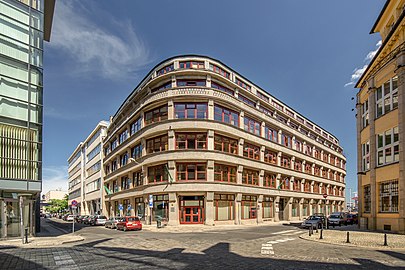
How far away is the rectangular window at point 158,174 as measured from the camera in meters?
40.9

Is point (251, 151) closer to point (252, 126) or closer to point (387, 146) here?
point (252, 126)

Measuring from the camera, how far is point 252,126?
1914 inches

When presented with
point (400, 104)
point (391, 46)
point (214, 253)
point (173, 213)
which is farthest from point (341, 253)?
point (173, 213)

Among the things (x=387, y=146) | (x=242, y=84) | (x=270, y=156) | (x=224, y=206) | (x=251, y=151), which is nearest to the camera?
(x=387, y=146)

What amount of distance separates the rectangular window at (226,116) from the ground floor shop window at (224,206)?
9.53m

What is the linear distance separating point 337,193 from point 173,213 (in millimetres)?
60344

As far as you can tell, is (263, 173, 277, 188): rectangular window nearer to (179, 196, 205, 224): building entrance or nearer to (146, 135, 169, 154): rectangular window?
(179, 196, 205, 224): building entrance

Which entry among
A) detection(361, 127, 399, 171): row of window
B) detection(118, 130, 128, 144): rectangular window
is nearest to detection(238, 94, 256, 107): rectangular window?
detection(361, 127, 399, 171): row of window

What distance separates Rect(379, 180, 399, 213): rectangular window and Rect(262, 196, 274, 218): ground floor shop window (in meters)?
22.3

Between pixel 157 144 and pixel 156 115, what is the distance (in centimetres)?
384

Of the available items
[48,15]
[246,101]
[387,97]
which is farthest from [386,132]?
[48,15]

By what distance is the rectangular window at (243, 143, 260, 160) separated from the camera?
46287 millimetres

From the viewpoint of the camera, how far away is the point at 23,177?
25.2 meters

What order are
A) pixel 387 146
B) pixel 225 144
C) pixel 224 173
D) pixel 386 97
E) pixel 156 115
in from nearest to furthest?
pixel 387 146, pixel 386 97, pixel 224 173, pixel 225 144, pixel 156 115
